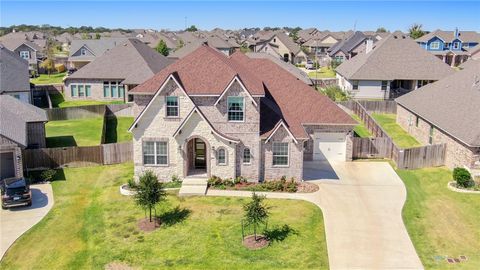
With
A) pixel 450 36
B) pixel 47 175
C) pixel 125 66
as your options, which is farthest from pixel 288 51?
pixel 47 175

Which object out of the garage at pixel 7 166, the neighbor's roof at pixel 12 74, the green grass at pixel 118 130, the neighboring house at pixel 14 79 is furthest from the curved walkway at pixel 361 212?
the neighbor's roof at pixel 12 74

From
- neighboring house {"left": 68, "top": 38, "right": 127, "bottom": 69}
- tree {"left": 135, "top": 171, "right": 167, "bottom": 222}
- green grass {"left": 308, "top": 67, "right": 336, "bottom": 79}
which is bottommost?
tree {"left": 135, "top": 171, "right": 167, "bottom": 222}

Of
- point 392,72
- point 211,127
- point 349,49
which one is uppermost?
point 349,49

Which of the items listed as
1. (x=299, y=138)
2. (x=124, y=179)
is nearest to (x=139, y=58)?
(x=124, y=179)

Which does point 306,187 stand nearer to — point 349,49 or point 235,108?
point 235,108

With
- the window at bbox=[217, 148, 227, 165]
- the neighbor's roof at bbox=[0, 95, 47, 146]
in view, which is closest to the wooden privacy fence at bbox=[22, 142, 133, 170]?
the neighbor's roof at bbox=[0, 95, 47, 146]

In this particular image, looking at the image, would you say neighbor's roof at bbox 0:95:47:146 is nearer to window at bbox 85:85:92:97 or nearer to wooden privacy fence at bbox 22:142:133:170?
wooden privacy fence at bbox 22:142:133:170
